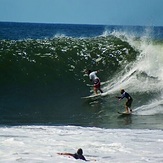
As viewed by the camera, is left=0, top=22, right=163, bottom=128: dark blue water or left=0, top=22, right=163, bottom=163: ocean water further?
left=0, top=22, right=163, bottom=128: dark blue water

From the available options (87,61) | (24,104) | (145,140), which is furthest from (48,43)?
(145,140)

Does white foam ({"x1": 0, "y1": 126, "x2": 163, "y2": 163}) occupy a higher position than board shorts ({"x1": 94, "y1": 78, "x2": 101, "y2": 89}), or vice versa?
board shorts ({"x1": 94, "y1": 78, "x2": 101, "y2": 89})

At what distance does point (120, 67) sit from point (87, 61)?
1958mm

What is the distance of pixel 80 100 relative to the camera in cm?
2056

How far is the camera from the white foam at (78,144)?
10.7 m

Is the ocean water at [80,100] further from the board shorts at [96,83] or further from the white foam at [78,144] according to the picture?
the board shorts at [96,83]

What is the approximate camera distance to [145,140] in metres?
13.0

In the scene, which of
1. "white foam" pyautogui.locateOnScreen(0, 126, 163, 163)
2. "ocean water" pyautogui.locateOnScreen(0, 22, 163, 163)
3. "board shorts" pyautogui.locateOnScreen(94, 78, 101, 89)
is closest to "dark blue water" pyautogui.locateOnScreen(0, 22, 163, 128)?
"ocean water" pyautogui.locateOnScreen(0, 22, 163, 163)

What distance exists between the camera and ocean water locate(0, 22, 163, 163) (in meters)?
11.7

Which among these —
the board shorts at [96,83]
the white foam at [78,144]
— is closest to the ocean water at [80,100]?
the white foam at [78,144]

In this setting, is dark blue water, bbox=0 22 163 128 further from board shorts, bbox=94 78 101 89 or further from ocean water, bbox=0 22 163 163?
board shorts, bbox=94 78 101 89

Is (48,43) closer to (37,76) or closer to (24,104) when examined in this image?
(37,76)

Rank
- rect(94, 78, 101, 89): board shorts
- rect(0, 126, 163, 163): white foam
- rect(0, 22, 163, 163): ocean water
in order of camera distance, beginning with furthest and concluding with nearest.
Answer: rect(94, 78, 101, 89): board shorts
rect(0, 22, 163, 163): ocean water
rect(0, 126, 163, 163): white foam

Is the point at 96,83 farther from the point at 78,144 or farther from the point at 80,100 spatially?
the point at 78,144
